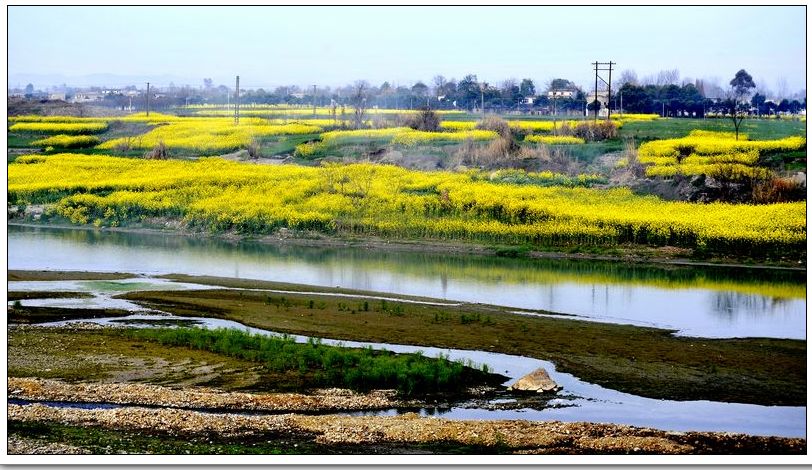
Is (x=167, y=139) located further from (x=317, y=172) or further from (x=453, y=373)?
(x=453, y=373)

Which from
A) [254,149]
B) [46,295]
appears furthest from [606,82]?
[46,295]

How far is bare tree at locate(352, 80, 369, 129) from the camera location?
39.3 ft

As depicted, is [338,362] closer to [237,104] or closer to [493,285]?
[493,285]

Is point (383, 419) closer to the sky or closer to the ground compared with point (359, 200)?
closer to the ground

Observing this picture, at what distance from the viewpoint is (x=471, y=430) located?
823 cm

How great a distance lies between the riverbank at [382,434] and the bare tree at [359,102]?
4.50m

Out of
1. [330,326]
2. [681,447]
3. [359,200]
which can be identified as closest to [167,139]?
[359,200]

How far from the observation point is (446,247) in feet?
42.9

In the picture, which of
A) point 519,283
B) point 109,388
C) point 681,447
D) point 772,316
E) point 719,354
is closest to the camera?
point 681,447

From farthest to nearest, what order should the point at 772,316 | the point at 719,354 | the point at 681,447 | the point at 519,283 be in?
the point at 519,283
the point at 772,316
the point at 719,354
the point at 681,447

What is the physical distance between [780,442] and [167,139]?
7.68 metres

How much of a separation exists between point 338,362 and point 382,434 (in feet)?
5.53

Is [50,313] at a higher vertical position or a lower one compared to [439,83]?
lower

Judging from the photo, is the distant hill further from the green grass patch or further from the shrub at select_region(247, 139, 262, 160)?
the green grass patch
